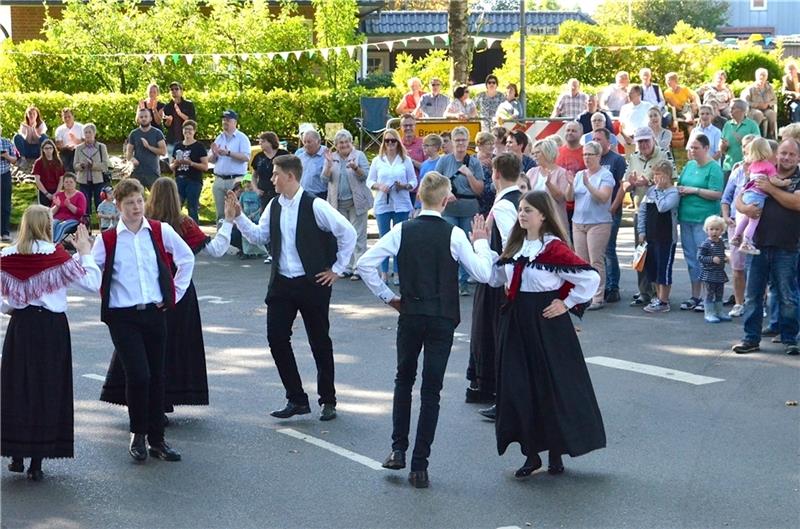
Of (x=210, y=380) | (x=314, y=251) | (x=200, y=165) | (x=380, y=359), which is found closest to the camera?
(x=314, y=251)

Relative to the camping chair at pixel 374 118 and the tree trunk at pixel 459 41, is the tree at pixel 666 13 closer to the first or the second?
the tree trunk at pixel 459 41

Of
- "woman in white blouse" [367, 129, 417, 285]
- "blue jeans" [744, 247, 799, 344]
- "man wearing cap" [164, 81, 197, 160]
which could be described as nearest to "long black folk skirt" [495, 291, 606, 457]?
"blue jeans" [744, 247, 799, 344]

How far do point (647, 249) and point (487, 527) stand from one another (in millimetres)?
7456

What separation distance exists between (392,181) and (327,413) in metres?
6.63

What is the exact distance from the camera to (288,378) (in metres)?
9.48

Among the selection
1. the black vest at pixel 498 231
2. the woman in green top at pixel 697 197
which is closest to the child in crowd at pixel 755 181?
the woman in green top at pixel 697 197

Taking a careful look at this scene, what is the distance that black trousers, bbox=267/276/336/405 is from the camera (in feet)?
30.6

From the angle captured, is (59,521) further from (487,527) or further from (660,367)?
(660,367)

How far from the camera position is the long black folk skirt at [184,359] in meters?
9.41

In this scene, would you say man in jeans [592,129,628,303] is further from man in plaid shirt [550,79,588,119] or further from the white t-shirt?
the white t-shirt

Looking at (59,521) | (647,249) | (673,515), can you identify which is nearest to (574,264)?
(673,515)

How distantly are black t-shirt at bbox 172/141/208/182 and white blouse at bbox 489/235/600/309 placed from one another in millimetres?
12387

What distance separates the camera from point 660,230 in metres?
13.9

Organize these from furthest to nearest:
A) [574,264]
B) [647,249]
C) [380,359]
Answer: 1. [647,249]
2. [380,359]
3. [574,264]
